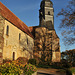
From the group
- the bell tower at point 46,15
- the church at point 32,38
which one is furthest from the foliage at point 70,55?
the bell tower at point 46,15

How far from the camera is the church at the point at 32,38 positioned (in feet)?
57.8

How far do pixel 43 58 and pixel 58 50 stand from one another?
448 cm

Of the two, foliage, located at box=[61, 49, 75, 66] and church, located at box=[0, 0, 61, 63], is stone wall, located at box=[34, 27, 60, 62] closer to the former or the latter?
church, located at box=[0, 0, 61, 63]

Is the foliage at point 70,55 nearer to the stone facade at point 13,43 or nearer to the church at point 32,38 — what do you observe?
the church at point 32,38

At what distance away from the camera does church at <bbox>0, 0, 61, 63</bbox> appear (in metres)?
17.6

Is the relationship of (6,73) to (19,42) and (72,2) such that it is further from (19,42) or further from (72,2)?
(19,42)

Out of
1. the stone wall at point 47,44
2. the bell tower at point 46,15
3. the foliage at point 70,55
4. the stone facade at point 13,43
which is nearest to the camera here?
the stone facade at point 13,43

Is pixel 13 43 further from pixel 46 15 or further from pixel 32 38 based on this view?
pixel 46 15

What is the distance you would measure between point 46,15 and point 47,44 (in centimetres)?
934

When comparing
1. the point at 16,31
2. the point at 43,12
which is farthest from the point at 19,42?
the point at 43,12

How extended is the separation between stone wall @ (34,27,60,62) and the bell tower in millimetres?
2035

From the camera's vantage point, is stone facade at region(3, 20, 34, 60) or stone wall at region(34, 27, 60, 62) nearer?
stone facade at region(3, 20, 34, 60)

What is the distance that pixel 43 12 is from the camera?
32.7 meters

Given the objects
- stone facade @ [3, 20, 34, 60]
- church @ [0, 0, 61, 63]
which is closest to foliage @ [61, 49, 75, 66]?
church @ [0, 0, 61, 63]
